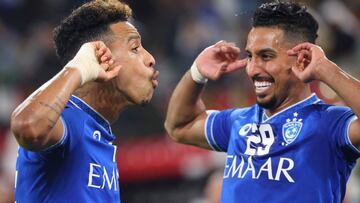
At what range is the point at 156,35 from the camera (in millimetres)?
11188

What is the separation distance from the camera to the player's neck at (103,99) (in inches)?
182

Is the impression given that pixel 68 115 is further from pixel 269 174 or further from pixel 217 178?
pixel 217 178

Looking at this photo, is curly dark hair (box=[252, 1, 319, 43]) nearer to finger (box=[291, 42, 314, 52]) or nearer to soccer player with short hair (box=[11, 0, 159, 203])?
finger (box=[291, 42, 314, 52])

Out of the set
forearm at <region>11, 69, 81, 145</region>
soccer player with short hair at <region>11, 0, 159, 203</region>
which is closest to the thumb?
soccer player with short hair at <region>11, 0, 159, 203</region>

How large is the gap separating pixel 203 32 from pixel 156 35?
634 mm

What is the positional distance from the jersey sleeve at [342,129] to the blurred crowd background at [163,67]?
3.18 metres

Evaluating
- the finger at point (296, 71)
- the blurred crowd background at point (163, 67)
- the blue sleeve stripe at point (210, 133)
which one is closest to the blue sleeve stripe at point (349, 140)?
the finger at point (296, 71)

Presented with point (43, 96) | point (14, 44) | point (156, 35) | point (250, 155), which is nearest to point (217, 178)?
point (250, 155)

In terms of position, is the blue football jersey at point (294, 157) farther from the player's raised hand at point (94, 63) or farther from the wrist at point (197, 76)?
the player's raised hand at point (94, 63)

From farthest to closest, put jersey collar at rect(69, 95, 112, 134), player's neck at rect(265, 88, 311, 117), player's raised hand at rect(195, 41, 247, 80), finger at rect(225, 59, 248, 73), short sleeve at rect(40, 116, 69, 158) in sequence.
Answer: player's raised hand at rect(195, 41, 247, 80) → finger at rect(225, 59, 248, 73) → player's neck at rect(265, 88, 311, 117) → jersey collar at rect(69, 95, 112, 134) → short sleeve at rect(40, 116, 69, 158)

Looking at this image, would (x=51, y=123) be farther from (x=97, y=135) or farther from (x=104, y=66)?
(x=97, y=135)

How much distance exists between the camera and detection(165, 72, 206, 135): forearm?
5750 millimetres

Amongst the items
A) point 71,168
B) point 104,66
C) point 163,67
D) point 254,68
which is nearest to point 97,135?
point 71,168

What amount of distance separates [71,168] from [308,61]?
1.49m
